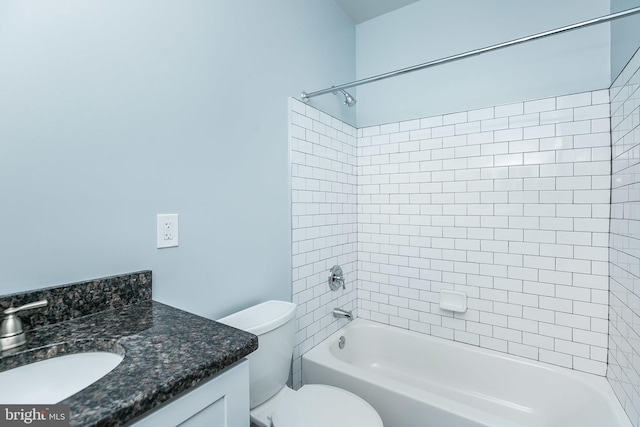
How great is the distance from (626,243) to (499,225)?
0.58m

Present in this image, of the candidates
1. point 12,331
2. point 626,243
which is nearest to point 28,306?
point 12,331

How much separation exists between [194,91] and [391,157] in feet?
4.82

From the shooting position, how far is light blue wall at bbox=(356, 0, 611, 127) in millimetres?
1625

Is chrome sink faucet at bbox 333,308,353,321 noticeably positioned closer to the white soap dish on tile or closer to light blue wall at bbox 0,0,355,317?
light blue wall at bbox 0,0,355,317

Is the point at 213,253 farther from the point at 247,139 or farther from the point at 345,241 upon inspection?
the point at 345,241

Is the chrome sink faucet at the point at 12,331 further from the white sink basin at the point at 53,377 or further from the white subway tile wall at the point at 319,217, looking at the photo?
the white subway tile wall at the point at 319,217

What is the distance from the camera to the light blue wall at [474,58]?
→ 1625mm

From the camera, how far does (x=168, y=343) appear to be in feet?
2.38

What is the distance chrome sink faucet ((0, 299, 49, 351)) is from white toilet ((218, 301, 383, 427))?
0.65m

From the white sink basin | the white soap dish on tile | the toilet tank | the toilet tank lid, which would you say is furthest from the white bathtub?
the white sink basin

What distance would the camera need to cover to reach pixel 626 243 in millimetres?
1313

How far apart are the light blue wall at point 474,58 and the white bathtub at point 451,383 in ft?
5.24

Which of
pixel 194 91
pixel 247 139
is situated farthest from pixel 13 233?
pixel 247 139

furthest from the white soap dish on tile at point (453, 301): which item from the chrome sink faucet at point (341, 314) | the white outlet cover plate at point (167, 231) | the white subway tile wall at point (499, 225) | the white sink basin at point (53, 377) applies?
the white sink basin at point (53, 377)
